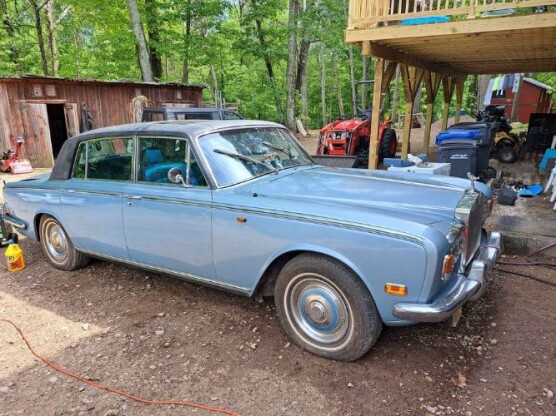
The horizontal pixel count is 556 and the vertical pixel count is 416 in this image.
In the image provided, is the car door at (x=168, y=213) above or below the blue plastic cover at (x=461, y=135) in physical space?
below

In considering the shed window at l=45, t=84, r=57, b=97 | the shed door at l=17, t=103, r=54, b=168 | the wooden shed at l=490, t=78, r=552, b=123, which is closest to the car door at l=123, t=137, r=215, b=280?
the shed door at l=17, t=103, r=54, b=168

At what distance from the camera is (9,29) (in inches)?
840

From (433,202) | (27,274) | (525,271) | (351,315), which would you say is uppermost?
(433,202)

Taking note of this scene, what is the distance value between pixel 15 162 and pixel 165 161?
1126 cm

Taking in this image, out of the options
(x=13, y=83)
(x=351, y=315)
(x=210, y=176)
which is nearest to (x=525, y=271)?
(x=351, y=315)

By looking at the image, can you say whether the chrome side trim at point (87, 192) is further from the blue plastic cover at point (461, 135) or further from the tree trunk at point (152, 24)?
the tree trunk at point (152, 24)

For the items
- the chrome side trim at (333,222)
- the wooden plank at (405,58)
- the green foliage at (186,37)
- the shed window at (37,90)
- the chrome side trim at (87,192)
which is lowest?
the chrome side trim at (87,192)

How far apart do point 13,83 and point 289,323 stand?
1352cm

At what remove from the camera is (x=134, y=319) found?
11.8 ft

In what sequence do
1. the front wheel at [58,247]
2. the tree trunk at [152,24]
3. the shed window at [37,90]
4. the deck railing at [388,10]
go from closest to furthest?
the front wheel at [58,247]
the deck railing at [388,10]
the shed window at [37,90]
the tree trunk at [152,24]

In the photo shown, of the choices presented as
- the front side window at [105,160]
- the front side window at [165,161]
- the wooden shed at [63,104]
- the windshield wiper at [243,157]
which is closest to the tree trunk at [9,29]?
the wooden shed at [63,104]

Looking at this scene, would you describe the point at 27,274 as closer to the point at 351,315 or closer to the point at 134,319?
the point at 134,319

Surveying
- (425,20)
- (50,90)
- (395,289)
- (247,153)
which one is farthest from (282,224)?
(50,90)

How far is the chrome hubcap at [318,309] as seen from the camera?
281 centimetres
